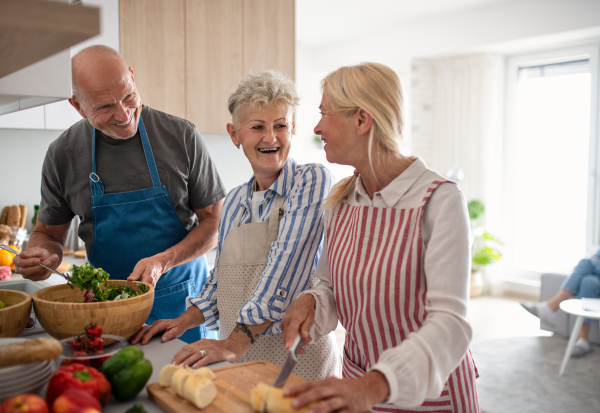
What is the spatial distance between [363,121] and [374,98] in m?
0.06

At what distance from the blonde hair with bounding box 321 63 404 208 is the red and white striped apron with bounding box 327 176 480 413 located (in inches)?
5.3

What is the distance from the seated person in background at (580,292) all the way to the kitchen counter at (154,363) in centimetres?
373

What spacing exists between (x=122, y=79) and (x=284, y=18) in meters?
2.04

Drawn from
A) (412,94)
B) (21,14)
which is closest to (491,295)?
(412,94)

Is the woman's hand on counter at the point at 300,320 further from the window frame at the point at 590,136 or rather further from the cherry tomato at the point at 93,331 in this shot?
the window frame at the point at 590,136

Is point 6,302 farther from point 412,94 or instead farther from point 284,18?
point 412,94

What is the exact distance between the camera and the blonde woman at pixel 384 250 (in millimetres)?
1043

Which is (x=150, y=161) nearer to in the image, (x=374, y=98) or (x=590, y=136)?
(x=374, y=98)

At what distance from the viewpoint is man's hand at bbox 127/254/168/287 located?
145cm

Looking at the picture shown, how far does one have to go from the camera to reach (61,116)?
2850 mm

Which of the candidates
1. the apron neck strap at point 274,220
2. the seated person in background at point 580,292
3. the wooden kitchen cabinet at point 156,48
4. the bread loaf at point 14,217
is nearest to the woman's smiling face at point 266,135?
the apron neck strap at point 274,220

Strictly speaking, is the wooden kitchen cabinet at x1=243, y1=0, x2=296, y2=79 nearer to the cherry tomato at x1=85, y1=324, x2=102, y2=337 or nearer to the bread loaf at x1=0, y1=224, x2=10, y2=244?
the bread loaf at x1=0, y1=224, x2=10, y2=244

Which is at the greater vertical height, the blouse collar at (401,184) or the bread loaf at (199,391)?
the blouse collar at (401,184)

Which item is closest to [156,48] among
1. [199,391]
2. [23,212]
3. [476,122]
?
[23,212]
